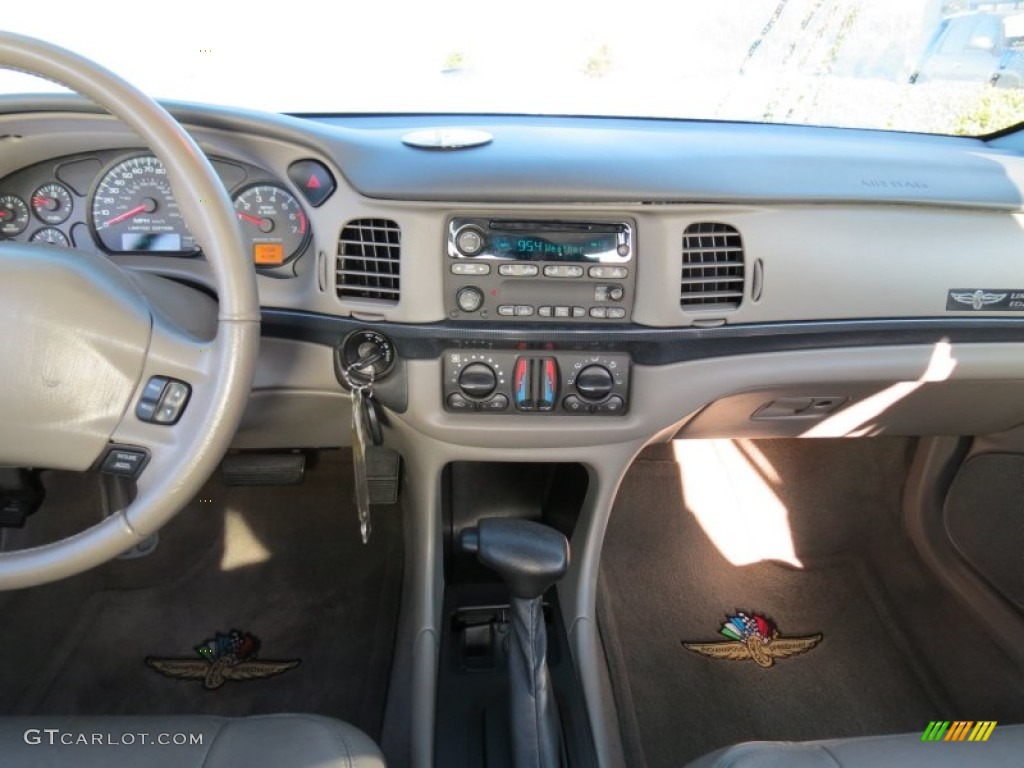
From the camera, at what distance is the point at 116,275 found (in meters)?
1.29

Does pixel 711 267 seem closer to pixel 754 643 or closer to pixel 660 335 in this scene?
pixel 660 335

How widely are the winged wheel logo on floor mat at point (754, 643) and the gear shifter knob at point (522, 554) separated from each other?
35.2 inches

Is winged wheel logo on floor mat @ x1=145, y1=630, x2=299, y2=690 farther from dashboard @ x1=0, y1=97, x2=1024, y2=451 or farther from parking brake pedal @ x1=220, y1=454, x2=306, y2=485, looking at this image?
dashboard @ x1=0, y1=97, x2=1024, y2=451

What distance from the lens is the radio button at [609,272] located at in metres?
1.47

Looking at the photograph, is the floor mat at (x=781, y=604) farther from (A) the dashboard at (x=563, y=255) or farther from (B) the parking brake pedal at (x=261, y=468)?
(B) the parking brake pedal at (x=261, y=468)

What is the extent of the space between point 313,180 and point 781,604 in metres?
1.81

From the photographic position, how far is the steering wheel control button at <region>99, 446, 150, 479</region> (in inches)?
47.9

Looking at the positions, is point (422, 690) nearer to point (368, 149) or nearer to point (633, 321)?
point (633, 321)

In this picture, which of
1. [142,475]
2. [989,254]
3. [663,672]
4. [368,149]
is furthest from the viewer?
[663,672]

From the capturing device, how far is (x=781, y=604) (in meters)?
2.32

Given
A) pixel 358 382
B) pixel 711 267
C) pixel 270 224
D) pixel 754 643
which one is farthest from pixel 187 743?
pixel 754 643

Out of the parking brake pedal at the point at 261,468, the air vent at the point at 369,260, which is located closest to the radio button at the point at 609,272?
the air vent at the point at 369,260

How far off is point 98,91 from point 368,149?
0.52 m

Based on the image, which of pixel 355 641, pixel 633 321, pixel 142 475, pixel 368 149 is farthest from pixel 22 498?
pixel 633 321
